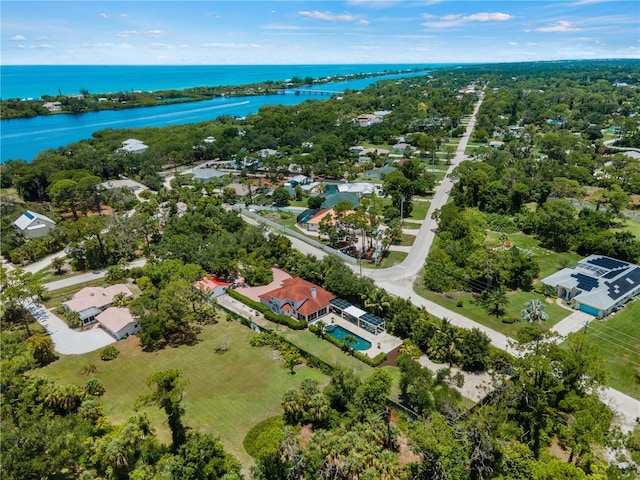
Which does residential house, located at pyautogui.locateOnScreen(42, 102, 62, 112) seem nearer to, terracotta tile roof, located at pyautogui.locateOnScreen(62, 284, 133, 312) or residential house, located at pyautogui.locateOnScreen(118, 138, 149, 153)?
residential house, located at pyautogui.locateOnScreen(118, 138, 149, 153)

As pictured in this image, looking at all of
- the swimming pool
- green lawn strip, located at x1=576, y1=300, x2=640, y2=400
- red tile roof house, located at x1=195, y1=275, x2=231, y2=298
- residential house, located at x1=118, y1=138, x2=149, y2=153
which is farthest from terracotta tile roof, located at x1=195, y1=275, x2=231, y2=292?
residential house, located at x1=118, y1=138, x2=149, y2=153

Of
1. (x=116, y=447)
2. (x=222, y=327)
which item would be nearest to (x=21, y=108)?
(x=222, y=327)

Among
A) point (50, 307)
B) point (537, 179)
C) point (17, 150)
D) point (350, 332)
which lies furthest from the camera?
point (17, 150)

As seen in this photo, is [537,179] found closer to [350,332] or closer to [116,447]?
[350,332]

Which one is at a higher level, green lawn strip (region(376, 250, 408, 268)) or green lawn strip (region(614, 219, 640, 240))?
green lawn strip (region(614, 219, 640, 240))

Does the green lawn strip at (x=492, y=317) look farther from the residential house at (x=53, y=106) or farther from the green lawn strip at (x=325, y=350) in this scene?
the residential house at (x=53, y=106)

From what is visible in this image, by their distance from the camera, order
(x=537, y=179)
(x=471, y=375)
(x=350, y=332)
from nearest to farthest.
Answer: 1. (x=471, y=375)
2. (x=350, y=332)
3. (x=537, y=179)

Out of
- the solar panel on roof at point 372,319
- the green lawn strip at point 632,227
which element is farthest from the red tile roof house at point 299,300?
the green lawn strip at point 632,227

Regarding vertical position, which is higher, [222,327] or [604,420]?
[604,420]
